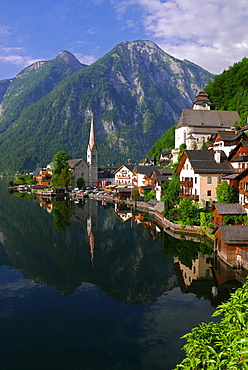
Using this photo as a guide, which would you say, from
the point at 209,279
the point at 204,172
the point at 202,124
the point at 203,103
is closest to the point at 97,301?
the point at 209,279

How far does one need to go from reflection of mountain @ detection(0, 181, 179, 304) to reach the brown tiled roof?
1521cm

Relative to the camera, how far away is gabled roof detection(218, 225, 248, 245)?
30.8m

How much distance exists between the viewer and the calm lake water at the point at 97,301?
57.8 ft

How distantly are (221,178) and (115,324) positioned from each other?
121ft

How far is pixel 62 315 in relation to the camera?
74.5 feet

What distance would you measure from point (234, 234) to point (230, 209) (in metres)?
9.26

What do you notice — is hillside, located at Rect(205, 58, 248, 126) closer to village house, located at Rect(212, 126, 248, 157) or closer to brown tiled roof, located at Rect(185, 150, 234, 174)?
village house, located at Rect(212, 126, 248, 157)

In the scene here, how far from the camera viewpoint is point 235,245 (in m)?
31.2

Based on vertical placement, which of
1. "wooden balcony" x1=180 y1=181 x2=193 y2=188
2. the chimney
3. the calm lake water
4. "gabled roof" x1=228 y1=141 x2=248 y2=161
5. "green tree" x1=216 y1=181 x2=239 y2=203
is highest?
"gabled roof" x1=228 y1=141 x2=248 y2=161

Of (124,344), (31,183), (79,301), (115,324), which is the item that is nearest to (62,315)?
(79,301)

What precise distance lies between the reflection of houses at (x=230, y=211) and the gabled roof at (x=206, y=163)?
37.4 ft

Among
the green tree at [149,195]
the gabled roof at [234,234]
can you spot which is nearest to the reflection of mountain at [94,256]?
the gabled roof at [234,234]

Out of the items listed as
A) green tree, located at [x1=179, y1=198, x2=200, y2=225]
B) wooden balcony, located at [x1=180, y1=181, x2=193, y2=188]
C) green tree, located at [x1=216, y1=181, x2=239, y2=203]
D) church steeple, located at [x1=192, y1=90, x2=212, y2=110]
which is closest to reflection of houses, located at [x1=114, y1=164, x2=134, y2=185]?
church steeple, located at [x1=192, y1=90, x2=212, y2=110]

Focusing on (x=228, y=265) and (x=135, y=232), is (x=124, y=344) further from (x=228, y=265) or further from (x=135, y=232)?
(x=135, y=232)
